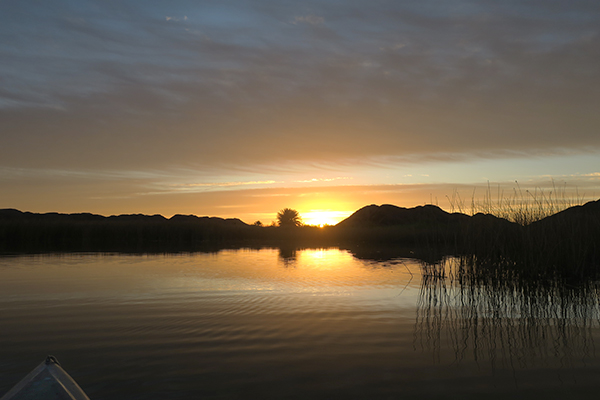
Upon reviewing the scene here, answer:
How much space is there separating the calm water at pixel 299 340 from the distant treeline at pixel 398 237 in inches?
27.5

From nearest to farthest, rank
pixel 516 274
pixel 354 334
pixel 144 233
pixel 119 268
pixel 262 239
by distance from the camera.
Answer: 1. pixel 354 334
2. pixel 516 274
3. pixel 119 268
4. pixel 144 233
5. pixel 262 239

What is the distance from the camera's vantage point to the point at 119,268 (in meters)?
11.8

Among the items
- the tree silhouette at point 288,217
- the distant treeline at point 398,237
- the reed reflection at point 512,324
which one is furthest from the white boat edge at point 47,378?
the tree silhouette at point 288,217

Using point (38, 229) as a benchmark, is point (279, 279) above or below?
below

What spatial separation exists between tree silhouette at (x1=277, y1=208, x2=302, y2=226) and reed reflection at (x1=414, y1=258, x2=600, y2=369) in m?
52.9

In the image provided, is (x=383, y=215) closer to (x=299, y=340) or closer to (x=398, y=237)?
(x=398, y=237)

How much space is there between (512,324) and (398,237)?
22116 mm

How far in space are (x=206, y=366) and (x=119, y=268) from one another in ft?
29.3

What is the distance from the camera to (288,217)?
6134 centimetres

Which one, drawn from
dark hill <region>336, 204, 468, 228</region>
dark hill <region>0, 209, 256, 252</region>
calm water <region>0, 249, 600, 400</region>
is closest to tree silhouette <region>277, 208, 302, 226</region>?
dark hill <region>336, 204, 468, 228</region>

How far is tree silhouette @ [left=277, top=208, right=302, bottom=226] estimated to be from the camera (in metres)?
61.1

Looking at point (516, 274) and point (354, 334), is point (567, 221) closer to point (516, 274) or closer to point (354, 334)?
point (516, 274)

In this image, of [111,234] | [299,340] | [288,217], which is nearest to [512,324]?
[299,340]

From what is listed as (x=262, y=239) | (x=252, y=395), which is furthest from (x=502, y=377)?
(x=262, y=239)
